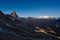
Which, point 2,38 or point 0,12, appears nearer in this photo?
point 2,38

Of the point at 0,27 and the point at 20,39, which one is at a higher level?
the point at 0,27

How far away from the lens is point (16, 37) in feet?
151

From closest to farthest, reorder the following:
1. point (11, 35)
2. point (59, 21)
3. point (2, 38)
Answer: point (2, 38), point (11, 35), point (59, 21)

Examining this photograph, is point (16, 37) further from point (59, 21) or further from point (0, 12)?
point (59, 21)

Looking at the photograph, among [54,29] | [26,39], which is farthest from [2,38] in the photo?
[54,29]

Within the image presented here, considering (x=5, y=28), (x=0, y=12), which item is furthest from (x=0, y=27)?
(x=0, y=12)

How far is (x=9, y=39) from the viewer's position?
143ft

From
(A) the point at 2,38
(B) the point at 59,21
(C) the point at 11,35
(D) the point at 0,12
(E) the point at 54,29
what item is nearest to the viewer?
(A) the point at 2,38

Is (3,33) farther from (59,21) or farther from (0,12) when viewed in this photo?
(59,21)

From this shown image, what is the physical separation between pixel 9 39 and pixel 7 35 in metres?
1.67

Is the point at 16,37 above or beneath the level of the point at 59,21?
→ beneath

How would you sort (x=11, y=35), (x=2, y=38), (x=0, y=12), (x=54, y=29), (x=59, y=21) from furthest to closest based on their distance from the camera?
(x=59, y=21)
(x=54, y=29)
(x=0, y=12)
(x=11, y=35)
(x=2, y=38)

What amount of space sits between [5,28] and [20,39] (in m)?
8.18

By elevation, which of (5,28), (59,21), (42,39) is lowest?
(42,39)
